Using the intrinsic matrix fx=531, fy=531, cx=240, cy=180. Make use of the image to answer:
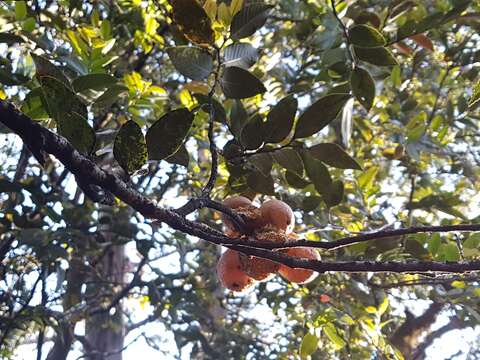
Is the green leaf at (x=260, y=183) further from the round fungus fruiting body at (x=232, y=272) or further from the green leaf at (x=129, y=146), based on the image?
the green leaf at (x=129, y=146)

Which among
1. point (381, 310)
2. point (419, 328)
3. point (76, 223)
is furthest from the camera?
point (419, 328)

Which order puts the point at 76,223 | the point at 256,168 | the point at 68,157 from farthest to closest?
the point at 76,223 < the point at 256,168 < the point at 68,157

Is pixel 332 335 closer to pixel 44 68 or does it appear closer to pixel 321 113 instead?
pixel 321 113

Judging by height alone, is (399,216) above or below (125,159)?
above

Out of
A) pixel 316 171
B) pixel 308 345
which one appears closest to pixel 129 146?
pixel 316 171

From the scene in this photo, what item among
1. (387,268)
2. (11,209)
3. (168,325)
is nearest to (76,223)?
(11,209)

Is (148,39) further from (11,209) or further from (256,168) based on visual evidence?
(256,168)
